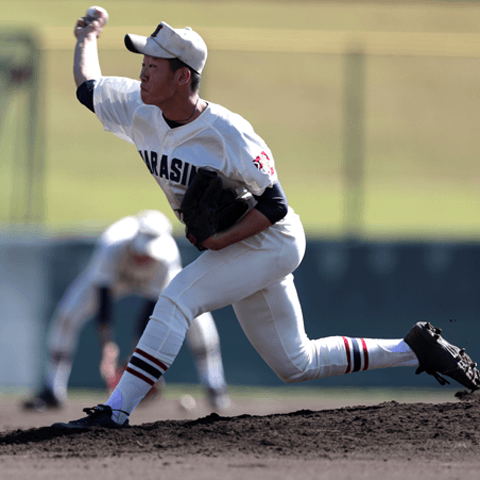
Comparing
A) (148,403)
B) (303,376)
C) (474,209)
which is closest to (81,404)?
(148,403)

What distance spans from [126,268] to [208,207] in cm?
399

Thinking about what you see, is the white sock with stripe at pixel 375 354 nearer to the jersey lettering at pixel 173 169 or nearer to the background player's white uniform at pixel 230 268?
the background player's white uniform at pixel 230 268

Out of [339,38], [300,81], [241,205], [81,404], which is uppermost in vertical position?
[300,81]

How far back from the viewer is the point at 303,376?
15.7 ft

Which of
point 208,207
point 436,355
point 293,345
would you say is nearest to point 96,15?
point 208,207

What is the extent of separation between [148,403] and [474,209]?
13145 mm

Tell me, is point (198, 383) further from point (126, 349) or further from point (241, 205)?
point (241, 205)

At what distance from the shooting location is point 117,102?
4652 millimetres

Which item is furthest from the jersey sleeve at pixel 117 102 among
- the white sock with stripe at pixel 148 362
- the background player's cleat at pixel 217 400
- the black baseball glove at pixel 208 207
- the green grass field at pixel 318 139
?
the green grass field at pixel 318 139

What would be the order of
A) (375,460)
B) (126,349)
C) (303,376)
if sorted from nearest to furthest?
1. (375,460)
2. (303,376)
3. (126,349)

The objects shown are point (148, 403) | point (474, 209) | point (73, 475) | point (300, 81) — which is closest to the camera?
point (73, 475)

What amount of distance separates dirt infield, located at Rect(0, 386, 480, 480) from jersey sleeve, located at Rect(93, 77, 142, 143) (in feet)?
5.29

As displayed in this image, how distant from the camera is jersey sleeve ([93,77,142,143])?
4617 millimetres

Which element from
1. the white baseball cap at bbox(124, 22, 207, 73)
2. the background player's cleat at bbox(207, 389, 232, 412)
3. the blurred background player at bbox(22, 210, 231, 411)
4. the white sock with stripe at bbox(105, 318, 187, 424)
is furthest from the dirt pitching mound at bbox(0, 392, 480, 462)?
the blurred background player at bbox(22, 210, 231, 411)
